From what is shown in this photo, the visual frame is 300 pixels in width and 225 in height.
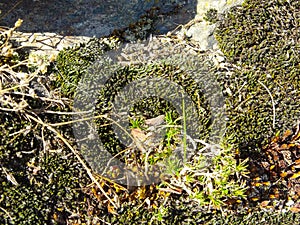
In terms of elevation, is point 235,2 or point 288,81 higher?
point 235,2

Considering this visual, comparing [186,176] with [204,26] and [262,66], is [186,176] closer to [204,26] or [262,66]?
[262,66]

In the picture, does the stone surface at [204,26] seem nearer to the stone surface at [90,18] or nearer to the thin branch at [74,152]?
the stone surface at [90,18]

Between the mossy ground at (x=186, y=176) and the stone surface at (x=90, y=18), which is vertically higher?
the stone surface at (x=90, y=18)

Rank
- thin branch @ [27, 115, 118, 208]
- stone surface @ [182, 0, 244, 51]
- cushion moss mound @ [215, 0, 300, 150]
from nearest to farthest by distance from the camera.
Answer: thin branch @ [27, 115, 118, 208], cushion moss mound @ [215, 0, 300, 150], stone surface @ [182, 0, 244, 51]

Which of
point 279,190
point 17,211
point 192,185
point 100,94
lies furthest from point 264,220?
point 17,211

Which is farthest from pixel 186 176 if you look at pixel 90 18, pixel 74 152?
pixel 90 18

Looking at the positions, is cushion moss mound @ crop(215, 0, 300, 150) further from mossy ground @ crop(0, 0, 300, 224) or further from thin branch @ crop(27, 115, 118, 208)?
thin branch @ crop(27, 115, 118, 208)

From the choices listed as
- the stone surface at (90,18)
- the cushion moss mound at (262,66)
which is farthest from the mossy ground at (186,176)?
the stone surface at (90,18)

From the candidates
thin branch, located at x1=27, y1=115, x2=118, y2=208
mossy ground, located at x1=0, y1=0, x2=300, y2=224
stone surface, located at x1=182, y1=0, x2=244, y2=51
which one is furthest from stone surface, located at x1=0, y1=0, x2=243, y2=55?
thin branch, located at x1=27, y1=115, x2=118, y2=208

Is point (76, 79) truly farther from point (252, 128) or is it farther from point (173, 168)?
point (252, 128)
